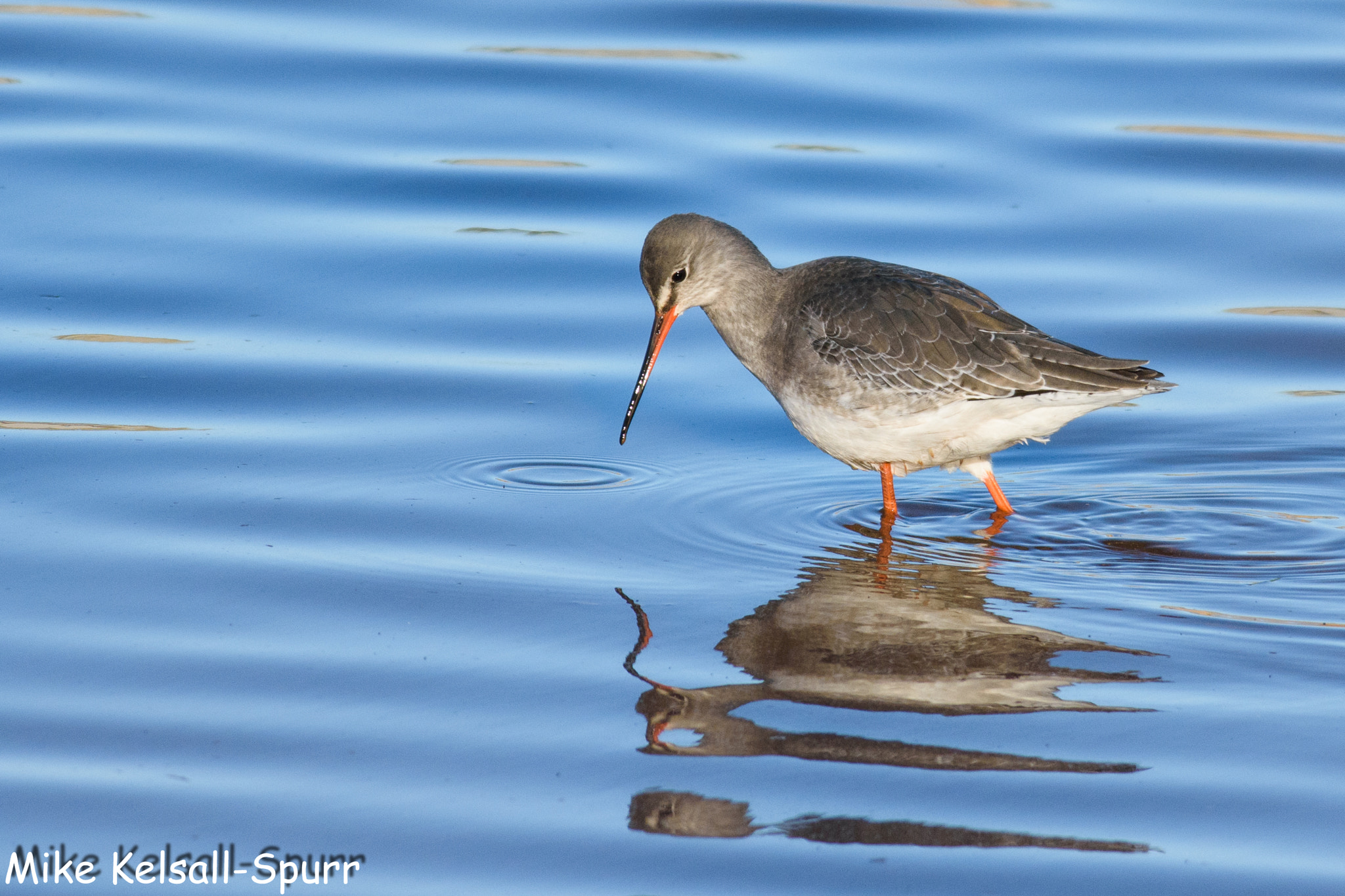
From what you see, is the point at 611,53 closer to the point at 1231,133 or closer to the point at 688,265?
the point at 1231,133

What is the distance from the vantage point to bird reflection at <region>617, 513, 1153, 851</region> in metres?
4.85

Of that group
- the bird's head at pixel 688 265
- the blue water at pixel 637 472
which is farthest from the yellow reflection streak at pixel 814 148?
the bird's head at pixel 688 265

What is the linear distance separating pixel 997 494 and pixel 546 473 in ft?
6.66

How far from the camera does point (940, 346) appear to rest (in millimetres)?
7512

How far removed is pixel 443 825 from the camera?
4.81 m

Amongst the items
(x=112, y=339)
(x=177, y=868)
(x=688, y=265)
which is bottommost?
(x=177, y=868)

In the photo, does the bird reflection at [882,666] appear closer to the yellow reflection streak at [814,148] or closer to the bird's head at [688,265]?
the bird's head at [688,265]

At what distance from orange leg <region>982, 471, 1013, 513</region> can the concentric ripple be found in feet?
4.81

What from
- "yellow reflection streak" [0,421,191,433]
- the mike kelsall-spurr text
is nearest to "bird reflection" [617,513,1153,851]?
the mike kelsall-spurr text

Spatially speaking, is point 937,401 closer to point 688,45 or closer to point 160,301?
point 160,301

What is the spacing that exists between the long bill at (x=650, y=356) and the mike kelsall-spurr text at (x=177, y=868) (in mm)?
3455

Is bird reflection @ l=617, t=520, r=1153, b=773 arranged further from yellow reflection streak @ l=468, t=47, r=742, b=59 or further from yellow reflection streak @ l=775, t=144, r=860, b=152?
yellow reflection streak @ l=468, t=47, r=742, b=59

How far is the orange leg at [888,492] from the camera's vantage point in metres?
7.65

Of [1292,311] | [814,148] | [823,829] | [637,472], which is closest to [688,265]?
[637,472]
